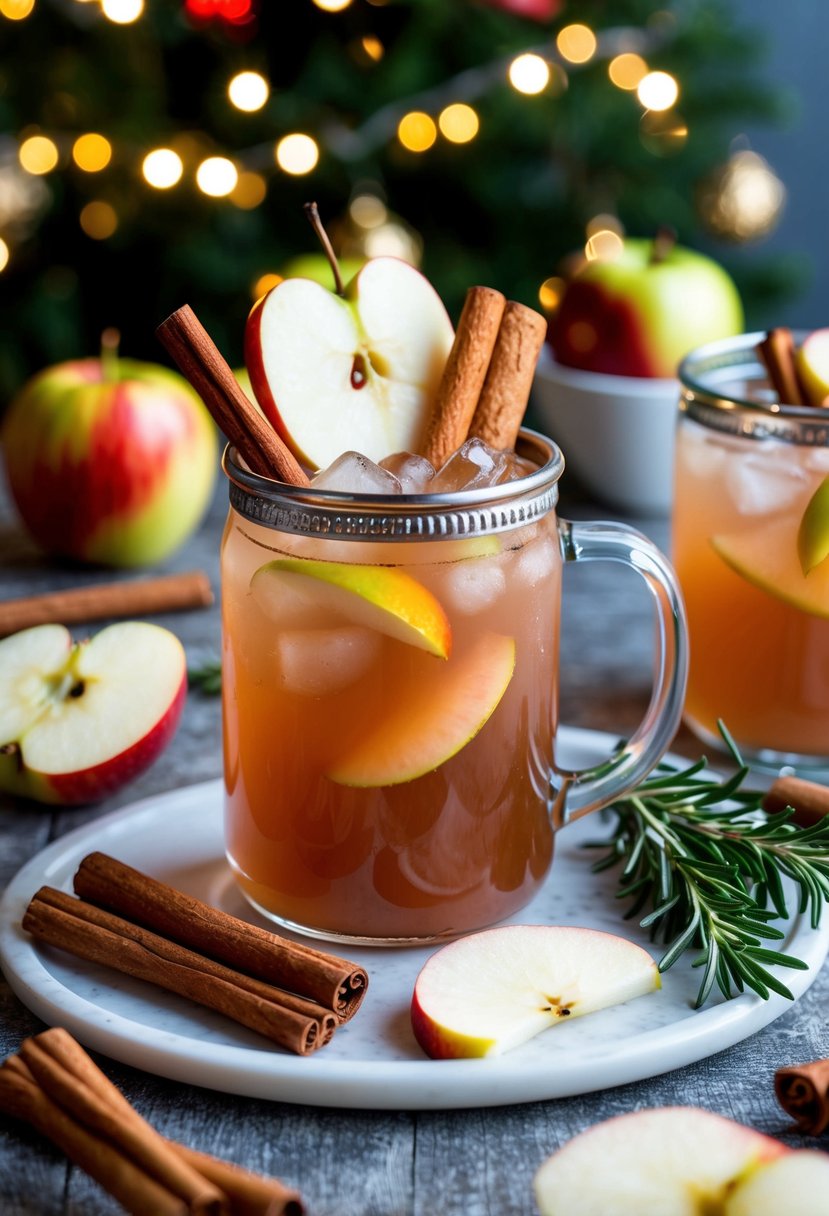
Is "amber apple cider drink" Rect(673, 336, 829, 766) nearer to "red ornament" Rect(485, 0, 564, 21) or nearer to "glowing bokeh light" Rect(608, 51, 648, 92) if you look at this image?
"red ornament" Rect(485, 0, 564, 21)

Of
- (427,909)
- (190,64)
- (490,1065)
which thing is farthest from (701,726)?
(190,64)

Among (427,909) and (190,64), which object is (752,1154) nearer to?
(427,909)

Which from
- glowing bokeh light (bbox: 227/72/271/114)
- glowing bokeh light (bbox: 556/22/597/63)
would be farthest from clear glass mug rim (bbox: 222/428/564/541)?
glowing bokeh light (bbox: 556/22/597/63)

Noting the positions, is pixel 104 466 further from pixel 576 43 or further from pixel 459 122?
pixel 576 43

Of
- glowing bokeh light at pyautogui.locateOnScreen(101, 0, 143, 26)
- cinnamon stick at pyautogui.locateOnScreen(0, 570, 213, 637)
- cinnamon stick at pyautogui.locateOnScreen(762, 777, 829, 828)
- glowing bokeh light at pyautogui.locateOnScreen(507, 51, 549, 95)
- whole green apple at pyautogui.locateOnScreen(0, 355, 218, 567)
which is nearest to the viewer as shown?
cinnamon stick at pyautogui.locateOnScreen(762, 777, 829, 828)

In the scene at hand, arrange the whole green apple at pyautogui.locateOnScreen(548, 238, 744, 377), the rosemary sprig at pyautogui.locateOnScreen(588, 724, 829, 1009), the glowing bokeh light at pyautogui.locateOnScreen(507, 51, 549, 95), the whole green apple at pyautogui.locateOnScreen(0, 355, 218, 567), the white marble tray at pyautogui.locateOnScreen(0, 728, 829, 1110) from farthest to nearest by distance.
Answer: the glowing bokeh light at pyautogui.locateOnScreen(507, 51, 549, 95) < the whole green apple at pyautogui.locateOnScreen(548, 238, 744, 377) < the whole green apple at pyautogui.locateOnScreen(0, 355, 218, 567) < the rosemary sprig at pyautogui.locateOnScreen(588, 724, 829, 1009) < the white marble tray at pyautogui.locateOnScreen(0, 728, 829, 1110)

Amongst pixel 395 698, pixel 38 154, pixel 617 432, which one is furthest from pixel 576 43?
pixel 395 698
